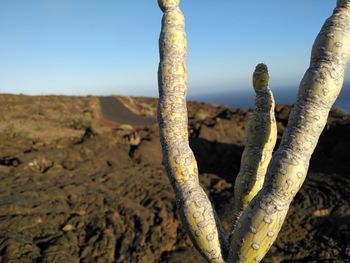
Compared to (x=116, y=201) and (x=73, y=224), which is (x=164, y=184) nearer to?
(x=116, y=201)

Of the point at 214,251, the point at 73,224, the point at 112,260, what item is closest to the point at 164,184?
the point at 73,224

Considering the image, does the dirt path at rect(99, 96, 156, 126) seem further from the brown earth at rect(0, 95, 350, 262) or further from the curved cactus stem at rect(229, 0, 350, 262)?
the curved cactus stem at rect(229, 0, 350, 262)

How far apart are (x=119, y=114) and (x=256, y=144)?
24805mm

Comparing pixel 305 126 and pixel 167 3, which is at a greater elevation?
pixel 167 3


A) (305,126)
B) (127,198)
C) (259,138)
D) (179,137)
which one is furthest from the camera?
(127,198)

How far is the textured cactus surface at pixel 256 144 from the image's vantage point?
96.8 inches

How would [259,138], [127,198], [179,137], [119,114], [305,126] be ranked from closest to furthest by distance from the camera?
[305,126] < [179,137] < [259,138] < [127,198] < [119,114]

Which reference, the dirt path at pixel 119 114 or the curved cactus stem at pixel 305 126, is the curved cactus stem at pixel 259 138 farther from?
the dirt path at pixel 119 114

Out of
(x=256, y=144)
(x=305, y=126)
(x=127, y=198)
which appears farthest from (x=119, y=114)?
(x=305, y=126)

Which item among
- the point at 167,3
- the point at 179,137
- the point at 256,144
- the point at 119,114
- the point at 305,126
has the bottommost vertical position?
the point at 119,114

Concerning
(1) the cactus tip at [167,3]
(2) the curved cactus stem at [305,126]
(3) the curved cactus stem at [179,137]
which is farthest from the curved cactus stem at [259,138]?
(1) the cactus tip at [167,3]

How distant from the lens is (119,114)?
27.8 metres

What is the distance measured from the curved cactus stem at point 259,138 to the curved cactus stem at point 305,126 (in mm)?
758

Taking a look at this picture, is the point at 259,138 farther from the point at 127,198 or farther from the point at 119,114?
the point at 119,114
